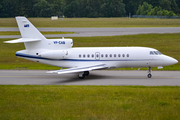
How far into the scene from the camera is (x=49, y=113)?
47.9 feet

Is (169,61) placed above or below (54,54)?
below

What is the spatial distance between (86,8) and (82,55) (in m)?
127

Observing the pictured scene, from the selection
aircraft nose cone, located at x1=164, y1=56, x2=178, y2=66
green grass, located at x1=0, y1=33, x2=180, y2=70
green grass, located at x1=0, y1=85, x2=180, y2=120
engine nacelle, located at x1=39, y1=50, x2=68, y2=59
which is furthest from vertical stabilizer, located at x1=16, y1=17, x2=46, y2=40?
aircraft nose cone, located at x1=164, y1=56, x2=178, y2=66

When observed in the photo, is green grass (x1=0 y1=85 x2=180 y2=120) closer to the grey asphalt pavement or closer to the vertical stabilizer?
the grey asphalt pavement

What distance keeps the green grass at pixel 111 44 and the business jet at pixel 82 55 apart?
5.17m

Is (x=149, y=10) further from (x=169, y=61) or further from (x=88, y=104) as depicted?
(x=88, y=104)

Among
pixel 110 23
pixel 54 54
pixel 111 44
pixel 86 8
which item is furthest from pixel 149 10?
pixel 54 54

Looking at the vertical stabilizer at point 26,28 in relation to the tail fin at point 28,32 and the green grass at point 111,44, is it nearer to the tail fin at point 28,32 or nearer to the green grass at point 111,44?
the tail fin at point 28,32

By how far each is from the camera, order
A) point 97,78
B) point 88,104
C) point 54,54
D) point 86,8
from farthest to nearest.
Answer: point 86,8
point 54,54
point 97,78
point 88,104

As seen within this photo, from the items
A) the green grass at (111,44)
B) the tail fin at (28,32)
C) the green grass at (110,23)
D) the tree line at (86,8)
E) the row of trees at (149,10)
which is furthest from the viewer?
the tree line at (86,8)

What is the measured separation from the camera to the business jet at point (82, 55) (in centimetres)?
2633

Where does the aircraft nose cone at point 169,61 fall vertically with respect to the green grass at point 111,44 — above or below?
above

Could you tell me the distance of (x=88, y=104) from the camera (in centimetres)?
1616

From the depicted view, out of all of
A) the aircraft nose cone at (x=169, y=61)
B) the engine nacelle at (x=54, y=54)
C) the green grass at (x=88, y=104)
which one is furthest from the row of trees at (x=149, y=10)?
the green grass at (x=88, y=104)
